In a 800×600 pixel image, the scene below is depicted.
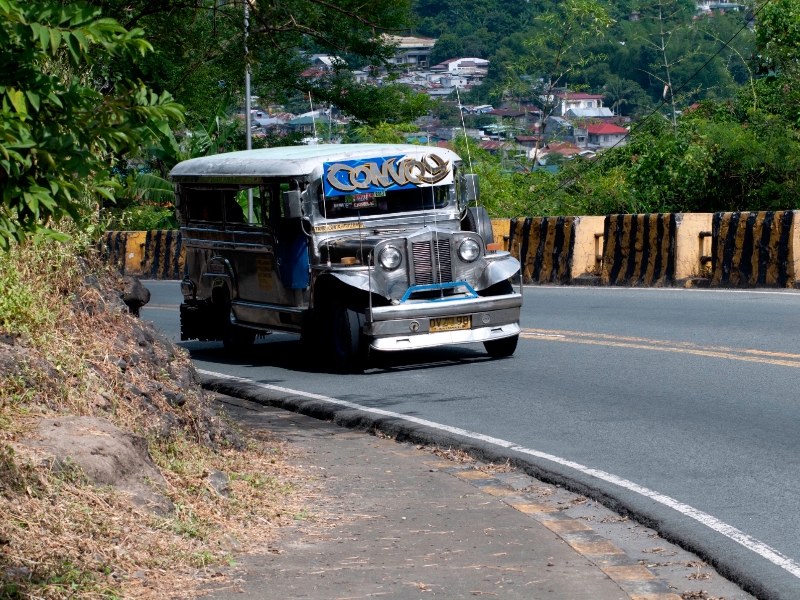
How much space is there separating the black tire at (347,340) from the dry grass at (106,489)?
3058mm

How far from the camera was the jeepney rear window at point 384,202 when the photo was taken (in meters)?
12.8

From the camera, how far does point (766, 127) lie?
74.6 ft

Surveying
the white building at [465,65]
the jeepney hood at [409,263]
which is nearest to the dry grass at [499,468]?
the jeepney hood at [409,263]

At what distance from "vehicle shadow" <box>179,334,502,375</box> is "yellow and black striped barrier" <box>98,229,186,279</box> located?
1449cm

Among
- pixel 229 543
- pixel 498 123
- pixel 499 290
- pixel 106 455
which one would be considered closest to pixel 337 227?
pixel 499 290

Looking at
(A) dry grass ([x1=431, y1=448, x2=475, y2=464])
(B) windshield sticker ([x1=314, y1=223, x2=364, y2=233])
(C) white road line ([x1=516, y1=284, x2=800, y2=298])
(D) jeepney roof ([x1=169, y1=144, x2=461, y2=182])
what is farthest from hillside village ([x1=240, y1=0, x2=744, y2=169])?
(A) dry grass ([x1=431, y1=448, x2=475, y2=464])

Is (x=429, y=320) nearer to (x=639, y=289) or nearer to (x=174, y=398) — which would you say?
(x=174, y=398)

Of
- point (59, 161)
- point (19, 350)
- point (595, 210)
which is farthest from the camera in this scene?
point (595, 210)

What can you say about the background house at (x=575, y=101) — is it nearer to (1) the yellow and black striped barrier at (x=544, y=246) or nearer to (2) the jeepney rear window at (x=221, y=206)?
(1) the yellow and black striped barrier at (x=544, y=246)

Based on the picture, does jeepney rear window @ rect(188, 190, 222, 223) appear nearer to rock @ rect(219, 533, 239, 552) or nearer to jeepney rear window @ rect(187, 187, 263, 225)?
jeepney rear window @ rect(187, 187, 263, 225)

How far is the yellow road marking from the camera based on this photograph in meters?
11.5

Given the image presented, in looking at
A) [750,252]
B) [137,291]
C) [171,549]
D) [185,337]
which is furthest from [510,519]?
[750,252]

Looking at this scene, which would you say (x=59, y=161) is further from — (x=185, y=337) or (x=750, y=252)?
(x=750, y=252)

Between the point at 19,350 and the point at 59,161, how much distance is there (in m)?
4.02
